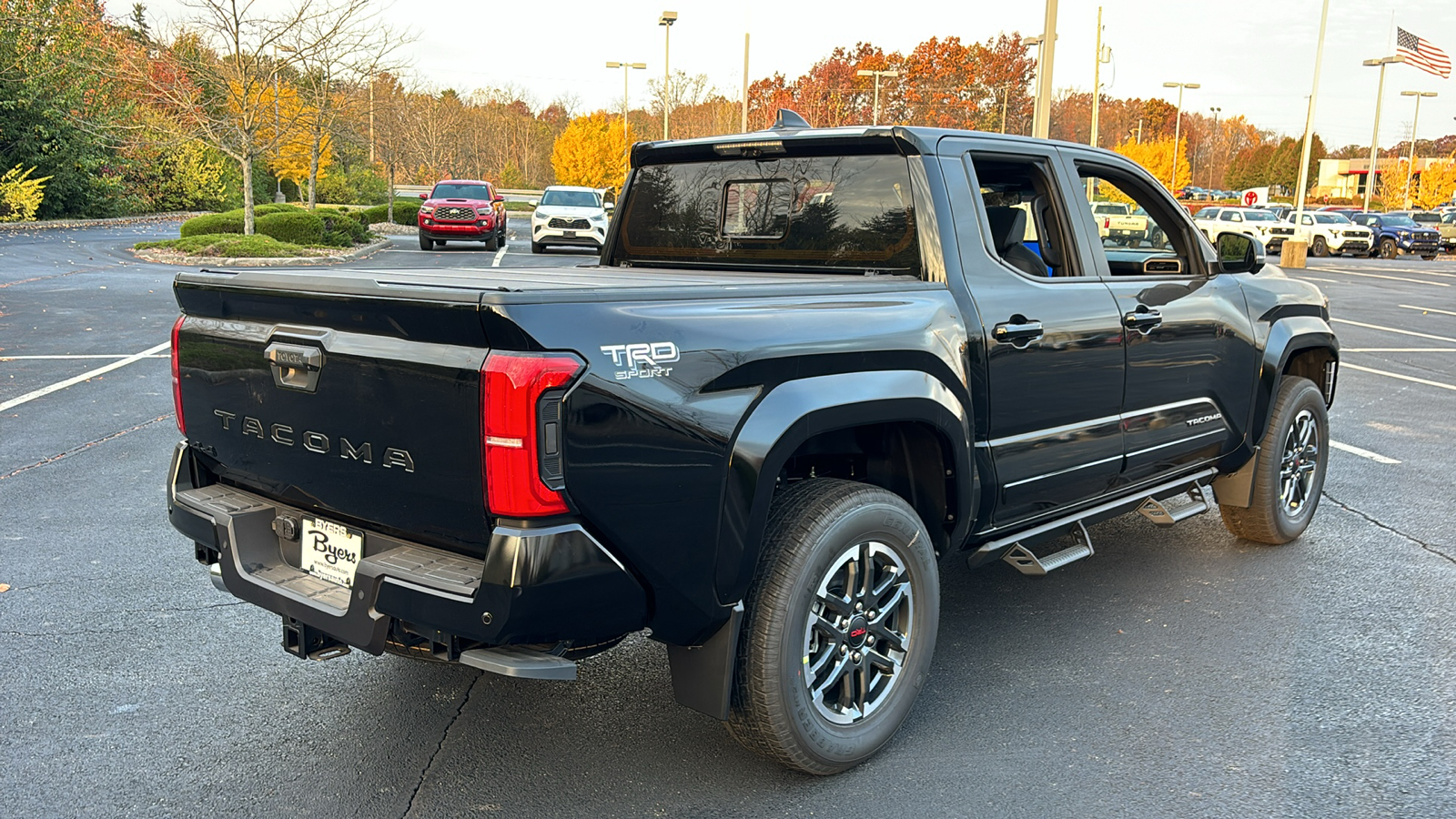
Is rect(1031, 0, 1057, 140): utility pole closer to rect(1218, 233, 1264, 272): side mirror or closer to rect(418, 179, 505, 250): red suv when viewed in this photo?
rect(1218, 233, 1264, 272): side mirror

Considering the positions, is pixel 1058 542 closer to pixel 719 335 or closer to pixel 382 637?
pixel 719 335

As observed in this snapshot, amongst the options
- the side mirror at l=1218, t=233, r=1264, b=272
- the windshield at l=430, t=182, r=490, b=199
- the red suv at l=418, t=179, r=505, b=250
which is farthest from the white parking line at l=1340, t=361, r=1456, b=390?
the windshield at l=430, t=182, r=490, b=199

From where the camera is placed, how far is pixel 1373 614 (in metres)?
4.54

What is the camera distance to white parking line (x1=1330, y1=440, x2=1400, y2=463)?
749cm

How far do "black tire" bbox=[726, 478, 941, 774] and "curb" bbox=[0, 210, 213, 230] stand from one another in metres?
32.5

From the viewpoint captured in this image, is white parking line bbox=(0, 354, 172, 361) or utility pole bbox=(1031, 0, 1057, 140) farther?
utility pole bbox=(1031, 0, 1057, 140)

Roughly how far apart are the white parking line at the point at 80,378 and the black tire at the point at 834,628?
595 centimetres

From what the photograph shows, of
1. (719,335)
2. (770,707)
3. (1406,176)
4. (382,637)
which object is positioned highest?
(1406,176)

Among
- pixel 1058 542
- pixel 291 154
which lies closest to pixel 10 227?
pixel 291 154

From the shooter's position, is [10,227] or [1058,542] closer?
[1058,542]

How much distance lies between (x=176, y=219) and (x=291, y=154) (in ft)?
18.5

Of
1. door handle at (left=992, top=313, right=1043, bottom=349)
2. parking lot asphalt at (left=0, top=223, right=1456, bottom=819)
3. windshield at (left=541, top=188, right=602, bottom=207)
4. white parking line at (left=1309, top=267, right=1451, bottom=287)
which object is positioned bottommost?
parking lot asphalt at (left=0, top=223, right=1456, bottom=819)

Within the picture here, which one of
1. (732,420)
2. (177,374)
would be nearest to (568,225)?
(177,374)

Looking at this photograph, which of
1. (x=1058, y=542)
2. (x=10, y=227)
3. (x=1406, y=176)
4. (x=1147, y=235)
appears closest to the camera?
(x=1147, y=235)
